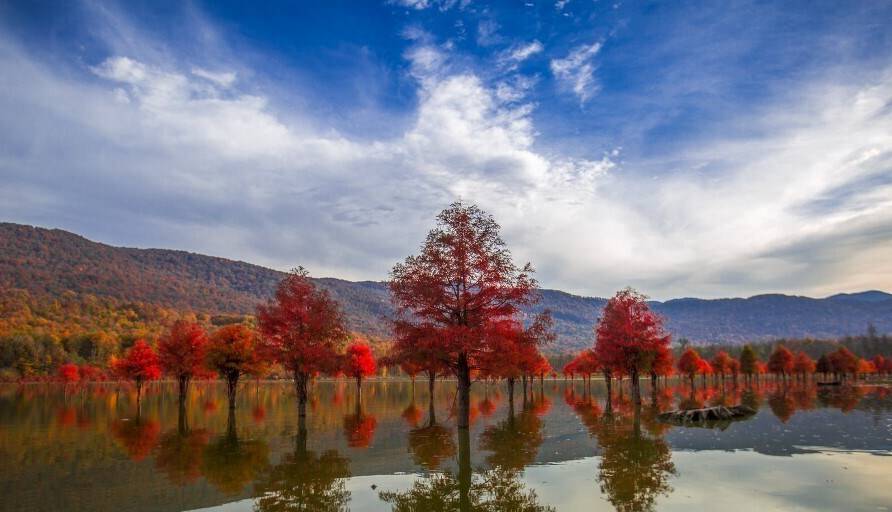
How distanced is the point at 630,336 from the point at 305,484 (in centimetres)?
3810

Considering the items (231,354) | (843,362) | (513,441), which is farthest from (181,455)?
(843,362)

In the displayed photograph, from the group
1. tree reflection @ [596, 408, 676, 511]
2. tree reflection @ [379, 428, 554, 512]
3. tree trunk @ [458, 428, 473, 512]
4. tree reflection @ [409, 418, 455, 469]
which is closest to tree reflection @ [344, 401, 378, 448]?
tree reflection @ [409, 418, 455, 469]

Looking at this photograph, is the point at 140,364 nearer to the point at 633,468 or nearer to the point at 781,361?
the point at 633,468

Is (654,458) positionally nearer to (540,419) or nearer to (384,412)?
(540,419)

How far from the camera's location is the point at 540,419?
41.9 m

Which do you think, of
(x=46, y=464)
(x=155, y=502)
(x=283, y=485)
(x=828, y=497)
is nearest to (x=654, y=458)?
(x=828, y=497)

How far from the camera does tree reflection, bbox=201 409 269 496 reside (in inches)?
759

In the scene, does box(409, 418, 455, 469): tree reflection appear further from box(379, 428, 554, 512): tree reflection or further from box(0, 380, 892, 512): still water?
box(379, 428, 554, 512): tree reflection

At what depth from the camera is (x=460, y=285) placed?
31.0 m

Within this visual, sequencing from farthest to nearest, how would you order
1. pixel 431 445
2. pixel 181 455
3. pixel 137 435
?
pixel 137 435
pixel 431 445
pixel 181 455

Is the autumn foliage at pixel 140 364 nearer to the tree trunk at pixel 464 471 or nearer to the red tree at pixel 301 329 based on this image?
the red tree at pixel 301 329

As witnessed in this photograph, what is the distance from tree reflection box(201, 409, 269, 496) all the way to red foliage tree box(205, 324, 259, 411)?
2007 cm

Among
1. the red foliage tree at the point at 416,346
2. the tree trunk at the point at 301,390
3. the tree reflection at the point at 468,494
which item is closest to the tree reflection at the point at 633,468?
the tree reflection at the point at 468,494

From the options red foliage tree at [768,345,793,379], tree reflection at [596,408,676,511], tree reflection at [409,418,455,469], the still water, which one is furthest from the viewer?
red foliage tree at [768,345,793,379]
